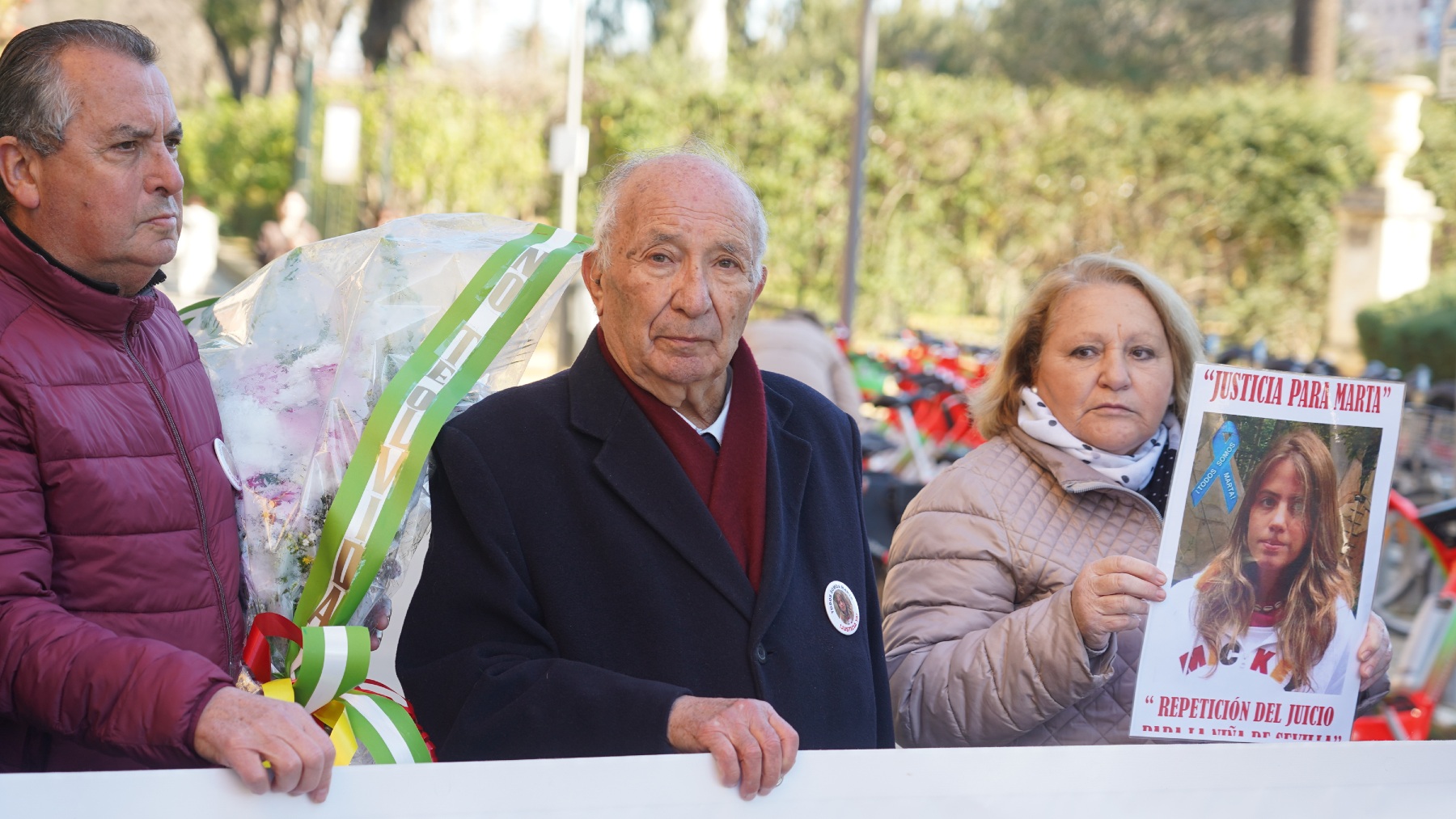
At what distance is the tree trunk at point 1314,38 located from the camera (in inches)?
865

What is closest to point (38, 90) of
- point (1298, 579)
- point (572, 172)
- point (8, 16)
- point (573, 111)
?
point (1298, 579)

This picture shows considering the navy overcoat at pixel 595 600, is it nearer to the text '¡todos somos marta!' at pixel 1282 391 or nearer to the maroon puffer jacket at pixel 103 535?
the maroon puffer jacket at pixel 103 535

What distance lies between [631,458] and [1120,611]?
32.9 inches

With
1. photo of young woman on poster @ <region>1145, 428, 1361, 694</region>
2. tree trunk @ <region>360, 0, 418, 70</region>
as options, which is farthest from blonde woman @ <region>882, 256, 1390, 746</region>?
tree trunk @ <region>360, 0, 418, 70</region>

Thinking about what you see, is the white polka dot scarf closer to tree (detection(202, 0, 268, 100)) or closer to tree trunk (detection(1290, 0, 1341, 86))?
tree trunk (detection(1290, 0, 1341, 86))

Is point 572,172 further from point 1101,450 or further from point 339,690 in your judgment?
point 339,690

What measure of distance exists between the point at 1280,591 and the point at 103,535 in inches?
69.8

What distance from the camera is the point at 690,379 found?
229 cm

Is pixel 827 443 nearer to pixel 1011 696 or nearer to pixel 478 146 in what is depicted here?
pixel 1011 696

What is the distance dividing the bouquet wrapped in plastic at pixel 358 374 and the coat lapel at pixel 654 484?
0.83ft

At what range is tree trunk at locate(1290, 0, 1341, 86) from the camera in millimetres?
21969

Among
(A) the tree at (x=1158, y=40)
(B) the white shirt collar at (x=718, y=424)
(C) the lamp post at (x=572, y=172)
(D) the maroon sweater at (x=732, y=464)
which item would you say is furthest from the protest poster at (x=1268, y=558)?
(A) the tree at (x=1158, y=40)

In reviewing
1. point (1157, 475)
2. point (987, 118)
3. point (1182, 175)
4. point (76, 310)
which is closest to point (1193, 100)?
point (1182, 175)

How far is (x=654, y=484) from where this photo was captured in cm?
222
